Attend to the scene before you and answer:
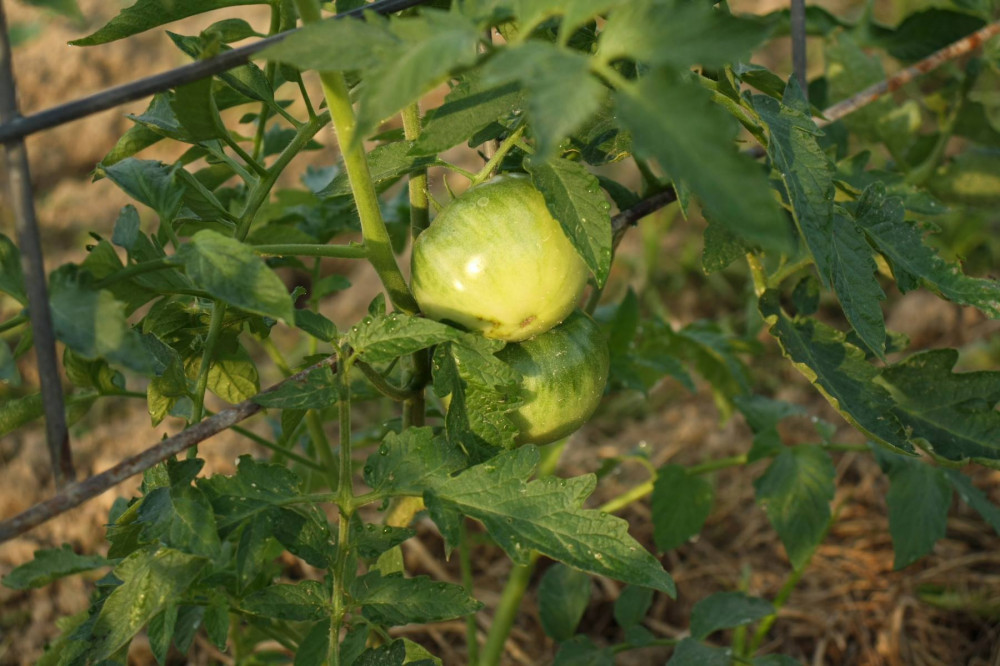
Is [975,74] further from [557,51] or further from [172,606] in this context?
[172,606]

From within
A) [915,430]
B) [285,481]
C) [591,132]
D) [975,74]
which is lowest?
[915,430]

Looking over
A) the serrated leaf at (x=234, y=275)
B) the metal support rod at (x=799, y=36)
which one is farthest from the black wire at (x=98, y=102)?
the metal support rod at (x=799, y=36)

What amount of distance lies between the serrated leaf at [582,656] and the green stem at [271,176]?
71 centimetres

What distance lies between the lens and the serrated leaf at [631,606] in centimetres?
131

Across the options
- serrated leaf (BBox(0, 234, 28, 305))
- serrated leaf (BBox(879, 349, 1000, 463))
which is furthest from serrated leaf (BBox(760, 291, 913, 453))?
serrated leaf (BBox(0, 234, 28, 305))

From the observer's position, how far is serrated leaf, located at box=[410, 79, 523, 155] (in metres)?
0.76

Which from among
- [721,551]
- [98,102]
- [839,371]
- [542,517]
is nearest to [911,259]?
[839,371]

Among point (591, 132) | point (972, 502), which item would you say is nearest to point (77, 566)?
point (591, 132)

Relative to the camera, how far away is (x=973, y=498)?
129 centimetres

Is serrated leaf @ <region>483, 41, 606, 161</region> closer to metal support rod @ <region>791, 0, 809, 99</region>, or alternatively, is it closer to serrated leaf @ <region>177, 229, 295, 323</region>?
serrated leaf @ <region>177, 229, 295, 323</region>

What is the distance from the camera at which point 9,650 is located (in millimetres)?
1785

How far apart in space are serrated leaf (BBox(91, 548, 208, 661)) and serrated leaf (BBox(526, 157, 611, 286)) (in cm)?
46

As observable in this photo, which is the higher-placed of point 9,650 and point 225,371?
point 225,371

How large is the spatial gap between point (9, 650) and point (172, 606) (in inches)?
48.8
